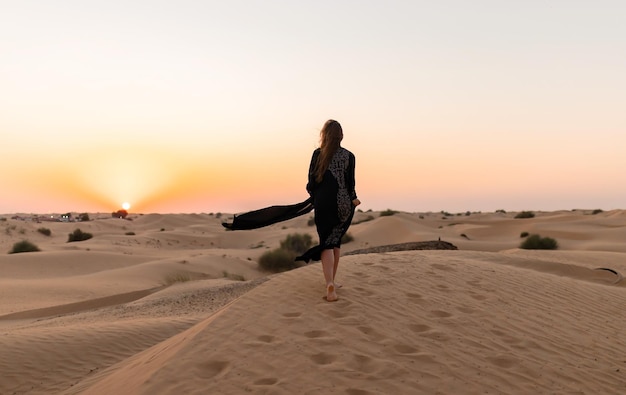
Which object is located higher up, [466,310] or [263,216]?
[263,216]

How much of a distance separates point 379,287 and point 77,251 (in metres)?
21.0

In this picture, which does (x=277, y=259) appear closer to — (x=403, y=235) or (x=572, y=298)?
(x=403, y=235)

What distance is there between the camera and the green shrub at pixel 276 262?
910 inches

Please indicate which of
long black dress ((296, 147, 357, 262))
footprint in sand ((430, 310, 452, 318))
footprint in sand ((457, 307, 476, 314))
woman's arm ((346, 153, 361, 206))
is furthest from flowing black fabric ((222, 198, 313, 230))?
footprint in sand ((457, 307, 476, 314))

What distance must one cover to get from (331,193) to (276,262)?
17.2m

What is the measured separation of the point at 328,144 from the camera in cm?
639

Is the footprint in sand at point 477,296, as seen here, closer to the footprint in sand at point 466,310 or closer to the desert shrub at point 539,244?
the footprint in sand at point 466,310

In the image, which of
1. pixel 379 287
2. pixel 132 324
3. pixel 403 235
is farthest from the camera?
pixel 403 235

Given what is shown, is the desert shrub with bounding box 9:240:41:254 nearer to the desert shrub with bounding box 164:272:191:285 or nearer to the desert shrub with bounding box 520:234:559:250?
the desert shrub with bounding box 164:272:191:285

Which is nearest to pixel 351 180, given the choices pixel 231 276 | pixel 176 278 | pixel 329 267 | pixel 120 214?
pixel 329 267

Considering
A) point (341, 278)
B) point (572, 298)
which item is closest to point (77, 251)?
point (341, 278)

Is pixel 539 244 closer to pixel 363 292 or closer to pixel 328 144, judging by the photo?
pixel 363 292

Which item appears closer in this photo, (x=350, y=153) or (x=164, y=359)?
(x=164, y=359)

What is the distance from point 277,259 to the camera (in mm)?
23359
